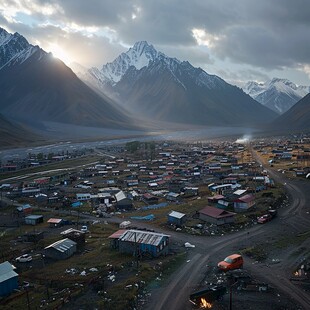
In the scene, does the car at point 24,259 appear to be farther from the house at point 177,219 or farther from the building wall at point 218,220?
the building wall at point 218,220

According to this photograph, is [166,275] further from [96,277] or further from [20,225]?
[20,225]

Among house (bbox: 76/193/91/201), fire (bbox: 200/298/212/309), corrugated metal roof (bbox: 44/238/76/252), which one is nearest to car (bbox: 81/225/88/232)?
corrugated metal roof (bbox: 44/238/76/252)

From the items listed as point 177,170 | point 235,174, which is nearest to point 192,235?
point 235,174

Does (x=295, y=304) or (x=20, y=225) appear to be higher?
(x=295, y=304)

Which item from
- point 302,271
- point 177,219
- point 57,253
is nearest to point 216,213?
point 177,219

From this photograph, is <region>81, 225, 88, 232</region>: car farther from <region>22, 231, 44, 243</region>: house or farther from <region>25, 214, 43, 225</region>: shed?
<region>25, 214, 43, 225</region>: shed

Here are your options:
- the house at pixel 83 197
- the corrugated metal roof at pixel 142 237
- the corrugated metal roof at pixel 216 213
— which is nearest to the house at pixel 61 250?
the corrugated metal roof at pixel 142 237

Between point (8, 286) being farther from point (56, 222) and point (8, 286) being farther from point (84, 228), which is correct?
point (56, 222)
